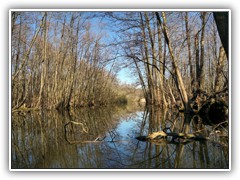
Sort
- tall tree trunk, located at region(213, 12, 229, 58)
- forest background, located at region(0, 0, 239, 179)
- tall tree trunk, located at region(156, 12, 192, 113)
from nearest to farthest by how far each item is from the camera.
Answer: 1. forest background, located at region(0, 0, 239, 179)
2. tall tree trunk, located at region(213, 12, 229, 58)
3. tall tree trunk, located at region(156, 12, 192, 113)

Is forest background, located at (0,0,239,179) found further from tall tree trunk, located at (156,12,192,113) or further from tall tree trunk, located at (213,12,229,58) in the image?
tall tree trunk, located at (156,12,192,113)

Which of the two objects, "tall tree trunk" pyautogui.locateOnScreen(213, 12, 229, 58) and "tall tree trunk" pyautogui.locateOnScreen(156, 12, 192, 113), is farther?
"tall tree trunk" pyautogui.locateOnScreen(156, 12, 192, 113)

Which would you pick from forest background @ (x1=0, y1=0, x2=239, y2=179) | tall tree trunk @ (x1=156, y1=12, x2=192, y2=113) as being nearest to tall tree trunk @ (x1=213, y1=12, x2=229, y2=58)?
forest background @ (x1=0, y1=0, x2=239, y2=179)

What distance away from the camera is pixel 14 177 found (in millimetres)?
2939

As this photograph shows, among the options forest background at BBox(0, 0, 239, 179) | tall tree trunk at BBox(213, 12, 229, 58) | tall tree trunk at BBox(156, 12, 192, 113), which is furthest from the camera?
tall tree trunk at BBox(156, 12, 192, 113)

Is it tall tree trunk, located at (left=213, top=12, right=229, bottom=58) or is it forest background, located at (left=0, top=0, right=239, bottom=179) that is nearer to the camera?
forest background, located at (left=0, top=0, right=239, bottom=179)

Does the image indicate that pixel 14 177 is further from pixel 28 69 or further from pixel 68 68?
pixel 68 68
